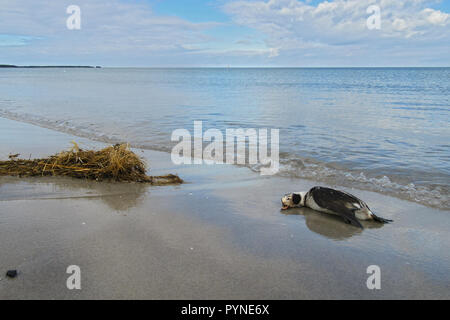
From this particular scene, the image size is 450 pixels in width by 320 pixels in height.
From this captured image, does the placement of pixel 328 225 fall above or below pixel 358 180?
below

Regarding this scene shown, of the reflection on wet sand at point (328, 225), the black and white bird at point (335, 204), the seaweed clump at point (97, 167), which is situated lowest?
the reflection on wet sand at point (328, 225)

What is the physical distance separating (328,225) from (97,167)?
4468mm

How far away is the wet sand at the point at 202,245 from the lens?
3059 millimetres

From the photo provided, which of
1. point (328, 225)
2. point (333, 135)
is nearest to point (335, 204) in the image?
point (328, 225)

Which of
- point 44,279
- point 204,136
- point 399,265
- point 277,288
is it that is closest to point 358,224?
point 399,265

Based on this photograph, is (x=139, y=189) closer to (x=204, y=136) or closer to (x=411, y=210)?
(x=411, y=210)

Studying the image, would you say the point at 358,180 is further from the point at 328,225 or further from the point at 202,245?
the point at 202,245

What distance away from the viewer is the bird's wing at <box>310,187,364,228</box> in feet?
15.9

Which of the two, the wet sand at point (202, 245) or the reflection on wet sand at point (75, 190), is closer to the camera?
the wet sand at point (202, 245)

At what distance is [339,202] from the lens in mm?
5027

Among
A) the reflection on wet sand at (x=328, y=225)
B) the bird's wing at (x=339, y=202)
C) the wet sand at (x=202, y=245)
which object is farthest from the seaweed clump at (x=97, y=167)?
the bird's wing at (x=339, y=202)

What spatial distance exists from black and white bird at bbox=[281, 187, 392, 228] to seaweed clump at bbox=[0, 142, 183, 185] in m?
2.37

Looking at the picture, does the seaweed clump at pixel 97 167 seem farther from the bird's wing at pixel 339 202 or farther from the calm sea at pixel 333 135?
the calm sea at pixel 333 135

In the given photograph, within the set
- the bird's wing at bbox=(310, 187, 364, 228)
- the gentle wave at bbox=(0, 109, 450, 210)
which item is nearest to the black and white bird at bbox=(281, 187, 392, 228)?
the bird's wing at bbox=(310, 187, 364, 228)
